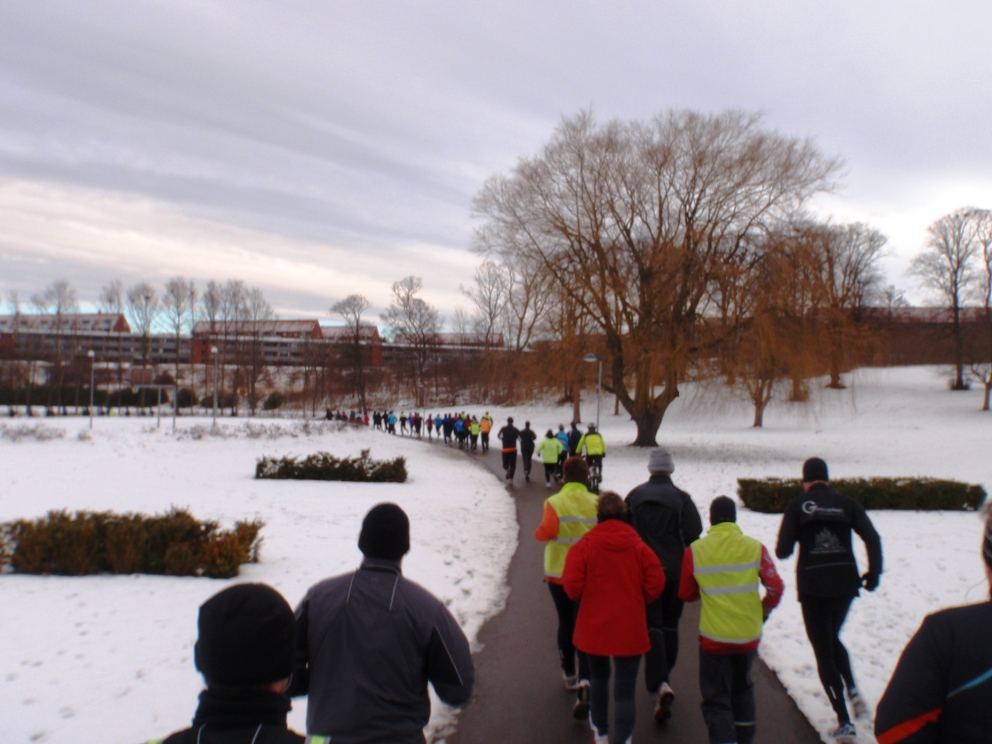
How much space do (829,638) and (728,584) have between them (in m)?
1.00

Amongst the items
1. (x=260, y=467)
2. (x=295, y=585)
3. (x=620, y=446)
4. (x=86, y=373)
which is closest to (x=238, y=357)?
(x=86, y=373)

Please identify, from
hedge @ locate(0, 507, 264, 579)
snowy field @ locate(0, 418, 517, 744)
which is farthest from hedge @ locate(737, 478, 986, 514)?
hedge @ locate(0, 507, 264, 579)

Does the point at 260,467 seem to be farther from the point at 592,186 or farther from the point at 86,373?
the point at 86,373

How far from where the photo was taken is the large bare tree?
2364 centimetres

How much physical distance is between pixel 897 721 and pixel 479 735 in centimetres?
300

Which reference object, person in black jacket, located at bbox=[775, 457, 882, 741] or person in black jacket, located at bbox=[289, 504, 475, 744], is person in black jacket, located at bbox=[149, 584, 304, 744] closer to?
person in black jacket, located at bbox=[289, 504, 475, 744]

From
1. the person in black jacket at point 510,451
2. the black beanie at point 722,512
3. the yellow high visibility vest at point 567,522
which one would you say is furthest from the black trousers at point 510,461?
the black beanie at point 722,512

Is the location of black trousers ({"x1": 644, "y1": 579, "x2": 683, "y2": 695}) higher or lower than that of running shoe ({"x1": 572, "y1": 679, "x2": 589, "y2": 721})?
higher

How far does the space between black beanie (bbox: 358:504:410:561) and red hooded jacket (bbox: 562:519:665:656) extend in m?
1.69

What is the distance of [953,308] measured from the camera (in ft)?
161

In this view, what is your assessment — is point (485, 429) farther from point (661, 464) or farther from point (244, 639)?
point (244, 639)

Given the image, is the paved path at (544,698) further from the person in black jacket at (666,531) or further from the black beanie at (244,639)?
the black beanie at (244,639)

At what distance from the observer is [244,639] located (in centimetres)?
172

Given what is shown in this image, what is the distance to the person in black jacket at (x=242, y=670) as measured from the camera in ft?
5.52
